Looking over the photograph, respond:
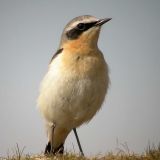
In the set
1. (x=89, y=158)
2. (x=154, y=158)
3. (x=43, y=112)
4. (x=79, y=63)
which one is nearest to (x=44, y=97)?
(x=43, y=112)

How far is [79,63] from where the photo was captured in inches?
383

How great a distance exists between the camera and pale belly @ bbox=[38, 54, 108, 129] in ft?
31.6

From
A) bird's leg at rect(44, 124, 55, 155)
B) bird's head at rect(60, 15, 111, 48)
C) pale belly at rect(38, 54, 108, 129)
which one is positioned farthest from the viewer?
bird's leg at rect(44, 124, 55, 155)

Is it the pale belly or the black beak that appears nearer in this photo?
the pale belly

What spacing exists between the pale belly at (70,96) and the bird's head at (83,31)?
88 centimetres

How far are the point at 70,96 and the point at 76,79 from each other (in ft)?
1.55

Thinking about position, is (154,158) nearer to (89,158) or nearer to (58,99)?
(89,158)

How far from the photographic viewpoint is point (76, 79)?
9.61m

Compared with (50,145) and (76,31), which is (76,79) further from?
(50,145)

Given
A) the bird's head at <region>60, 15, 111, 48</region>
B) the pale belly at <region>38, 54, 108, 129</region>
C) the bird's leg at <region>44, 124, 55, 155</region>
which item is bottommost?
the bird's leg at <region>44, 124, 55, 155</region>

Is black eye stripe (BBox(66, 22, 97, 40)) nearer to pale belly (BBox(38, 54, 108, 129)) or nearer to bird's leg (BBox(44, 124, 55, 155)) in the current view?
pale belly (BBox(38, 54, 108, 129))

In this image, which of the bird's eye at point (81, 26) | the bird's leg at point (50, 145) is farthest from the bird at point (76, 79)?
the bird's leg at point (50, 145)

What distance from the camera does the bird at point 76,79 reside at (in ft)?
31.7

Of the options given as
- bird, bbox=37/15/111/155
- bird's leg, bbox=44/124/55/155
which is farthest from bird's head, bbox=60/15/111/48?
bird's leg, bbox=44/124/55/155
